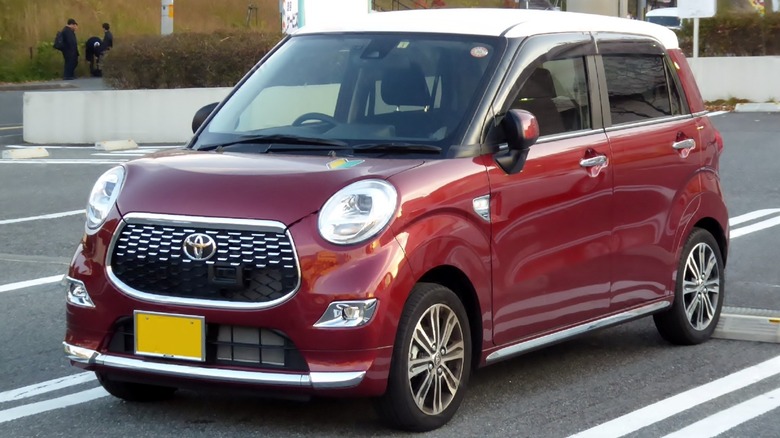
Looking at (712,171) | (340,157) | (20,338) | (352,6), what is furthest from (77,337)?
A: (352,6)

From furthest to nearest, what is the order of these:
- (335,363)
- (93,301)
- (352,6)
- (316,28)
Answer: (352,6) < (316,28) < (93,301) < (335,363)

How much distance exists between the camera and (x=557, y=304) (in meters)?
6.04

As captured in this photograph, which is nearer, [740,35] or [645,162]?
[645,162]

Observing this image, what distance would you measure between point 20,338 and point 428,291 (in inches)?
118

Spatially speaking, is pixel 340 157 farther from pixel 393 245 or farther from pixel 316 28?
pixel 316 28

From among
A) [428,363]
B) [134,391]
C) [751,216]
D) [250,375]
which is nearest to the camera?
[250,375]

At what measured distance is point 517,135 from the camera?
561cm

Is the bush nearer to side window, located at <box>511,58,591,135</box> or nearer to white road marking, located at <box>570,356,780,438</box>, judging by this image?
side window, located at <box>511,58,591,135</box>

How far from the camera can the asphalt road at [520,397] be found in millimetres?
5457

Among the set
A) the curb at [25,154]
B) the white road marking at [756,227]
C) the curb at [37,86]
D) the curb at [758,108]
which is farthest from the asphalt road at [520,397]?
the curb at [37,86]

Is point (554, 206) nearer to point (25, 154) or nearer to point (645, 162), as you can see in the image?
point (645, 162)

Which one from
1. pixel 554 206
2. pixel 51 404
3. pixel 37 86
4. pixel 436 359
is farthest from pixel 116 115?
pixel 37 86

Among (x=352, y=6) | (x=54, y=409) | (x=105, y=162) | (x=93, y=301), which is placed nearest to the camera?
(x=93, y=301)

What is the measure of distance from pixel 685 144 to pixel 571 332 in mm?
1443
